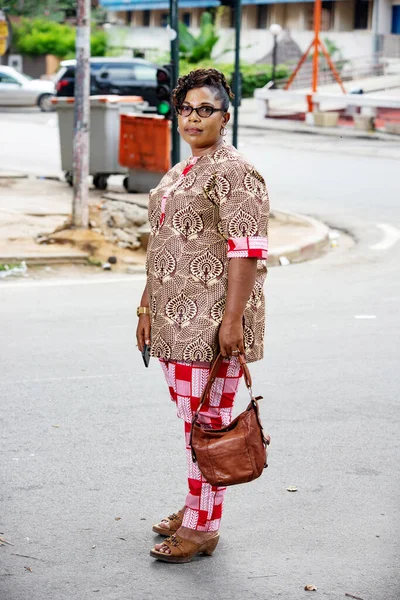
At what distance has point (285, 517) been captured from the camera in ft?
15.3

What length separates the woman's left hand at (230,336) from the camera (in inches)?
152

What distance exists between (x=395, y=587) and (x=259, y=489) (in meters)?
1.11

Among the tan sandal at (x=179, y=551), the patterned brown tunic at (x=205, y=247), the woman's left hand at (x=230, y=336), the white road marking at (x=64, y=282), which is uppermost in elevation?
the patterned brown tunic at (x=205, y=247)

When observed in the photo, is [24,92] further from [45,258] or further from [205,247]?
[205,247]

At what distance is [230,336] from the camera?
151 inches

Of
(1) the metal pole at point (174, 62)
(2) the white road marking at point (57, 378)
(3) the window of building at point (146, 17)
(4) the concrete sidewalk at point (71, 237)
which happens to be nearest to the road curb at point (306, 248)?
(4) the concrete sidewalk at point (71, 237)

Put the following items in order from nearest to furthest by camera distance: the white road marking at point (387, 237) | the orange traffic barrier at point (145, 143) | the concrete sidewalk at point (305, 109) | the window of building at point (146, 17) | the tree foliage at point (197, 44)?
the white road marking at point (387, 237) → the orange traffic barrier at point (145, 143) → the concrete sidewalk at point (305, 109) → the tree foliage at point (197, 44) → the window of building at point (146, 17)

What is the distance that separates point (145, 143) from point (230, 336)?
39.6 feet

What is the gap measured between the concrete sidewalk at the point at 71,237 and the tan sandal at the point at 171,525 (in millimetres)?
6515

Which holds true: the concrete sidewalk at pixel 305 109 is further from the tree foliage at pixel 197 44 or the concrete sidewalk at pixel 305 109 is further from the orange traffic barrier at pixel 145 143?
the orange traffic barrier at pixel 145 143

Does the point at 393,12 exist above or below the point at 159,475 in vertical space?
above

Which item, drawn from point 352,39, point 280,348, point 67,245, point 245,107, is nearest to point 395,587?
point 280,348

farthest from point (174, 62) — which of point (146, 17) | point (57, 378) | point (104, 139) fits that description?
point (146, 17)

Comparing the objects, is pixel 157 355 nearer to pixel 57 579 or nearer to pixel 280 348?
pixel 57 579
